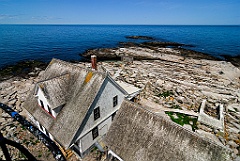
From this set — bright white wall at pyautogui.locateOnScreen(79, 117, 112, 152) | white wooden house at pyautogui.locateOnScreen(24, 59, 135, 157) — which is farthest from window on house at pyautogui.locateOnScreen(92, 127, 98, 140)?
bright white wall at pyautogui.locateOnScreen(79, 117, 112, 152)

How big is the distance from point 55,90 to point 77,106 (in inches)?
105

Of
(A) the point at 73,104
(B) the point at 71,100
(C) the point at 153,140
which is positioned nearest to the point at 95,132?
(A) the point at 73,104

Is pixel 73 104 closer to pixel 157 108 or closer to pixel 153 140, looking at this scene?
pixel 153 140

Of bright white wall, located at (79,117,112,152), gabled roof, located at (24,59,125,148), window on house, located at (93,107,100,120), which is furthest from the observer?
window on house, located at (93,107,100,120)

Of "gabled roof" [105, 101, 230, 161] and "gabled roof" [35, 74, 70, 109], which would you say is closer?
"gabled roof" [105, 101, 230, 161]

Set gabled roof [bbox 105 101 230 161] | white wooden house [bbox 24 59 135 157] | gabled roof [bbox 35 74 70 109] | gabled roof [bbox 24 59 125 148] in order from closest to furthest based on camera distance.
Result: gabled roof [bbox 105 101 230 161] < gabled roof [bbox 24 59 125 148] < white wooden house [bbox 24 59 135 157] < gabled roof [bbox 35 74 70 109]

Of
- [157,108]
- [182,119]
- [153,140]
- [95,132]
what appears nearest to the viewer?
[153,140]

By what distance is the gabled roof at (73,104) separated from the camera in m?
11.9

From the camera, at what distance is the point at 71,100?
13.2m

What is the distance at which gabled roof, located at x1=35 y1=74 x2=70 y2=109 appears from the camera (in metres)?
12.5

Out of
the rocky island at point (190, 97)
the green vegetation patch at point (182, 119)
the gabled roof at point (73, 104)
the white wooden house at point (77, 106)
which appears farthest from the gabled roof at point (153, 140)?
the green vegetation patch at point (182, 119)

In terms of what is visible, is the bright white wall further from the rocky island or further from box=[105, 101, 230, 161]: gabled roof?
the rocky island

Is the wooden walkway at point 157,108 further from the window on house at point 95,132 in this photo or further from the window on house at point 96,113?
the window on house at point 96,113

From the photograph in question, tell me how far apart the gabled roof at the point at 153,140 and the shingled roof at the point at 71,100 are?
2975 millimetres
